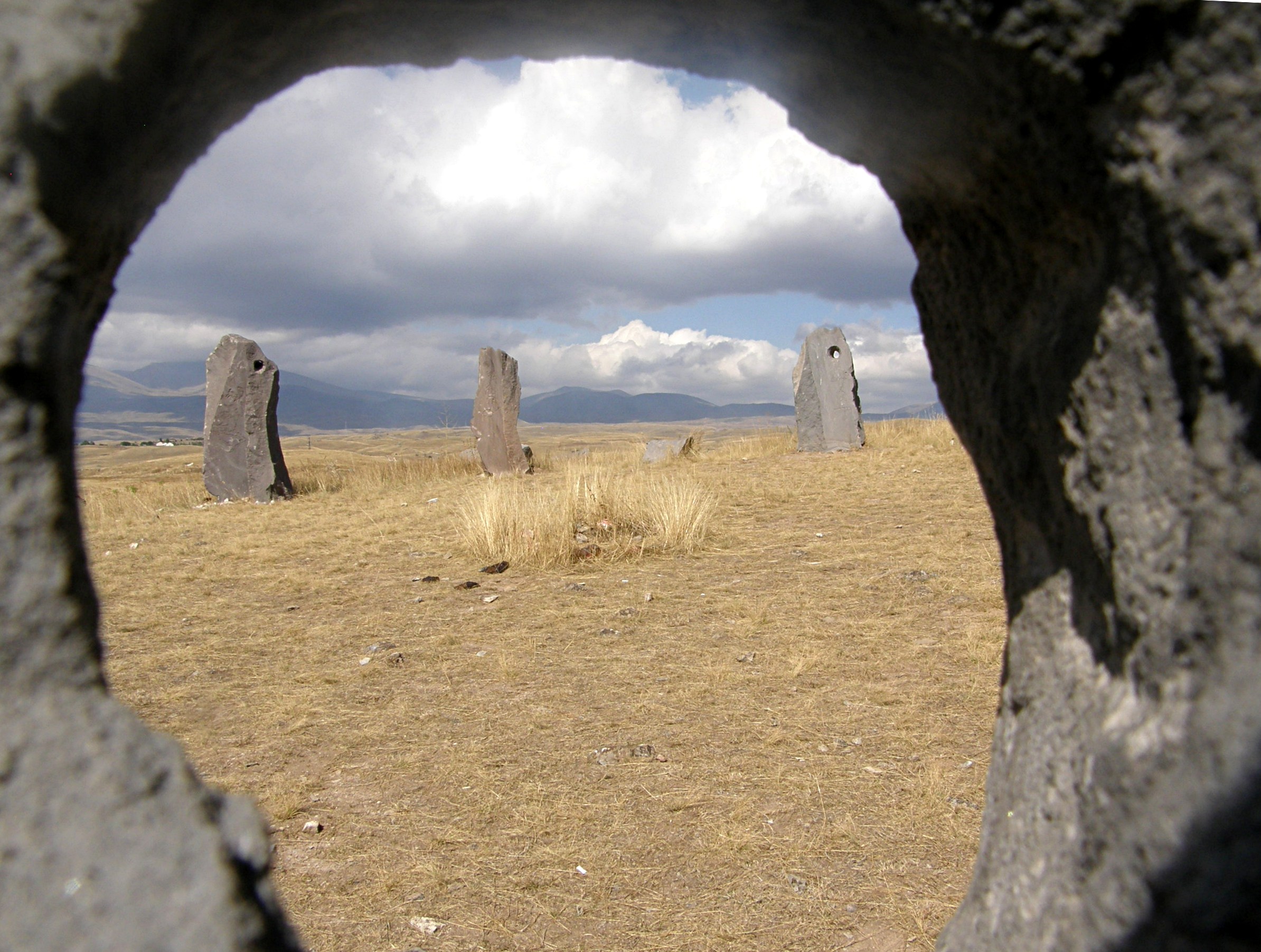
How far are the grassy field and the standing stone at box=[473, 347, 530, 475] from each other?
14.4ft

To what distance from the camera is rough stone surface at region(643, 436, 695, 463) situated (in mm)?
12648

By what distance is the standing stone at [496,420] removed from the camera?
39.7 ft

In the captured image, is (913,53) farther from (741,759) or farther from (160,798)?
(741,759)

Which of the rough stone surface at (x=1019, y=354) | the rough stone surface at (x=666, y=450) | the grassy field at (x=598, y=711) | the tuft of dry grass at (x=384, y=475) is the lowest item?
the grassy field at (x=598, y=711)

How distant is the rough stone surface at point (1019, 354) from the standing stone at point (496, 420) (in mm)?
10898

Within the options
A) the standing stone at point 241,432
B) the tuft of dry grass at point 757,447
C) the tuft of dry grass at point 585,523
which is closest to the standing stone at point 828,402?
the tuft of dry grass at point 757,447

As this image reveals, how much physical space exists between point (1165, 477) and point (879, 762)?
233cm

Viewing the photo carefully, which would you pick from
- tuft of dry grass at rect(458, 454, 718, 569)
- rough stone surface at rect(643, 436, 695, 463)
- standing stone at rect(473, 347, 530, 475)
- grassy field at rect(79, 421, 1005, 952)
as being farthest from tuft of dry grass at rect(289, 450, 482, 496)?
tuft of dry grass at rect(458, 454, 718, 569)

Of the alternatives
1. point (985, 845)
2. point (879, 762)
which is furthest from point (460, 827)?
point (985, 845)

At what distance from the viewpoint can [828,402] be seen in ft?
40.9

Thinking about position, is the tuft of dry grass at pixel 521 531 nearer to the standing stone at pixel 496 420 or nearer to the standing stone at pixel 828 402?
the standing stone at pixel 496 420

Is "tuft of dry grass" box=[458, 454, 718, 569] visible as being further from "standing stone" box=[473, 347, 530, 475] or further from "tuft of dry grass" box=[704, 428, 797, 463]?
"tuft of dry grass" box=[704, 428, 797, 463]

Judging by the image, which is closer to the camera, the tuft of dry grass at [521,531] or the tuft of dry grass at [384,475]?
the tuft of dry grass at [521,531]

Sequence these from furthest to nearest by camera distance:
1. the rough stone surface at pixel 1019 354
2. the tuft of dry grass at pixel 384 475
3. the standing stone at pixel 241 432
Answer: the tuft of dry grass at pixel 384 475, the standing stone at pixel 241 432, the rough stone surface at pixel 1019 354
